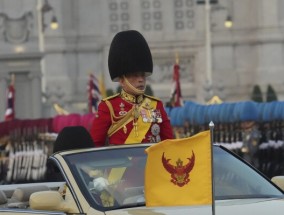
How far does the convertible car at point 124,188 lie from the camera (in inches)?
348

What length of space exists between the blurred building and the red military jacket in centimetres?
4288

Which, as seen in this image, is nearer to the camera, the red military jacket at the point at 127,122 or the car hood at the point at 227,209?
the car hood at the point at 227,209

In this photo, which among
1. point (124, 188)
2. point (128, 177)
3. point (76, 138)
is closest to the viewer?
point (124, 188)

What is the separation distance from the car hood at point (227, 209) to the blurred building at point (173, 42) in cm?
4525

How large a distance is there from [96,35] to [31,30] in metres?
9.45

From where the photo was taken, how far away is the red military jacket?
11.2 m

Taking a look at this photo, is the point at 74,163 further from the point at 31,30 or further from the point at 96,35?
the point at 96,35

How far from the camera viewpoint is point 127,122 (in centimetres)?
1123

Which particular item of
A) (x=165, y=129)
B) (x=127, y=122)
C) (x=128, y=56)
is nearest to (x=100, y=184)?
(x=127, y=122)

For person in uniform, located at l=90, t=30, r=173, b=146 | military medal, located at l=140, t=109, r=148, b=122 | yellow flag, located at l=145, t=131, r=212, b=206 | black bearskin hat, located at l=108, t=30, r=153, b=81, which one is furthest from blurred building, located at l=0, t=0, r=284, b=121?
yellow flag, located at l=145, t=131, r=212, b=206

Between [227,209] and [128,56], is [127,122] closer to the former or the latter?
[128,56]

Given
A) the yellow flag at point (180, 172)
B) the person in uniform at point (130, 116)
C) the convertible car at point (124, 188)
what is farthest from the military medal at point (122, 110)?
the yellow flag at point (180, 172)

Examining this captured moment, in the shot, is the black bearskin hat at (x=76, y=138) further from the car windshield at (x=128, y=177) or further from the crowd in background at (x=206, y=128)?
the crowd in background at (x=206, y=128)

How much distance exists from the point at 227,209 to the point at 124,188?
925mm
